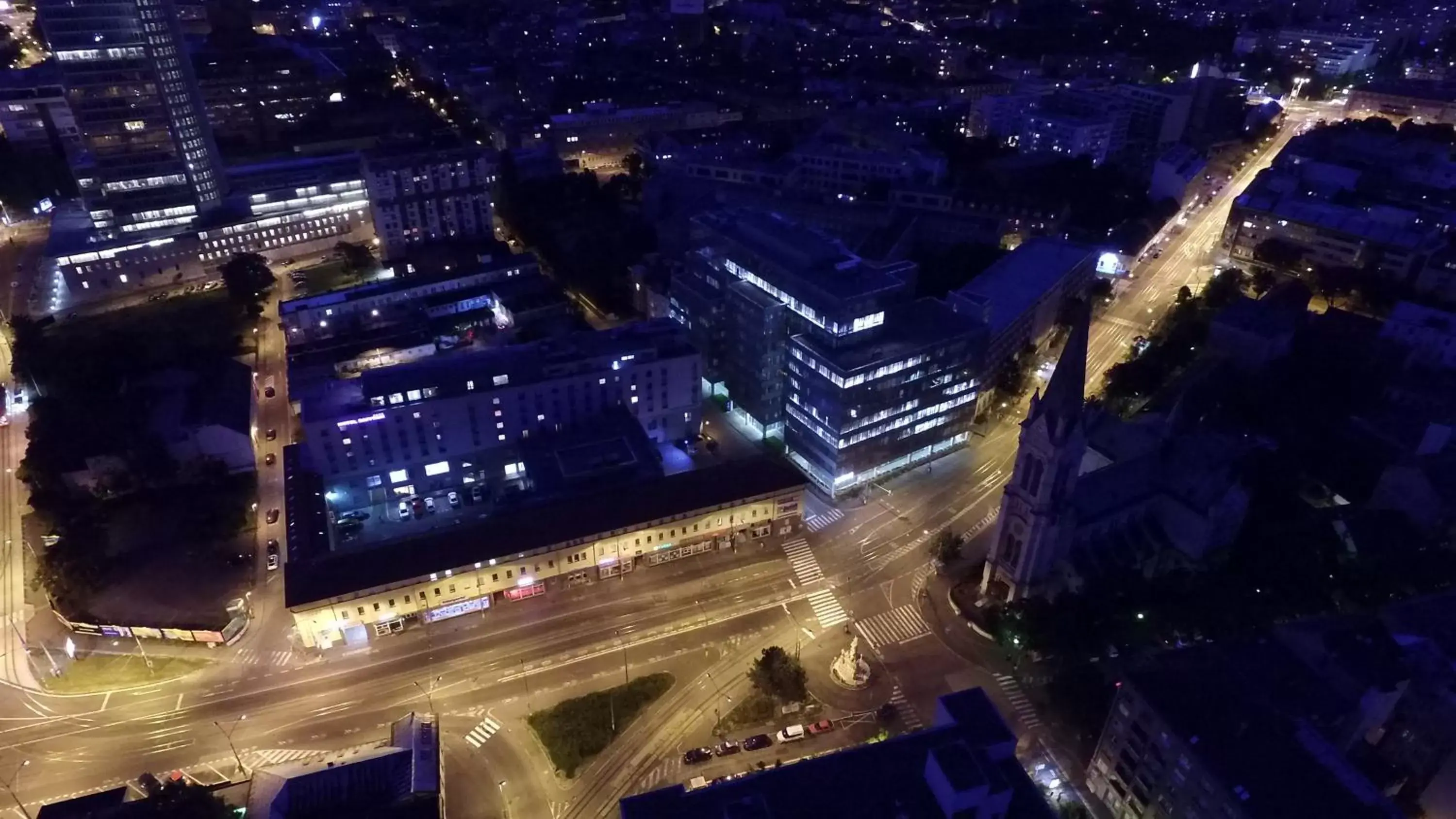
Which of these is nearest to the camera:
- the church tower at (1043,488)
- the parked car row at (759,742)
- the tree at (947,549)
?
the church tower at (1043,488)

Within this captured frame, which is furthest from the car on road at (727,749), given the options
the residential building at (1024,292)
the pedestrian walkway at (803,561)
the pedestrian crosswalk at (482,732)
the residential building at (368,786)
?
the residential building at (1024,292)

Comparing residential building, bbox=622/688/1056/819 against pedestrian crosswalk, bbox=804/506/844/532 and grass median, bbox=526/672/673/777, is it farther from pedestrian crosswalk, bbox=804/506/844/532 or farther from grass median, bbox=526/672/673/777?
pedestrian crosswalk, bbox=804/506/844/532

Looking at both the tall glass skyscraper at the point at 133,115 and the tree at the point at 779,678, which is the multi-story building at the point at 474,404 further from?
the tall glass skyscraper at the point at 133,115

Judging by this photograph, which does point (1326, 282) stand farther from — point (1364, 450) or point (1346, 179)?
point (1364, 450)

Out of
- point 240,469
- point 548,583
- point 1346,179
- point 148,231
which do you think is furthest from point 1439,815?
point 148,231

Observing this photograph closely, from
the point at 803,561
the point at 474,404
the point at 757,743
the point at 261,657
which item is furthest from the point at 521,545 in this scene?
the point at 803,561

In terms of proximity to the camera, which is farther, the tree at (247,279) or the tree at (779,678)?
the tree at (247,279)
